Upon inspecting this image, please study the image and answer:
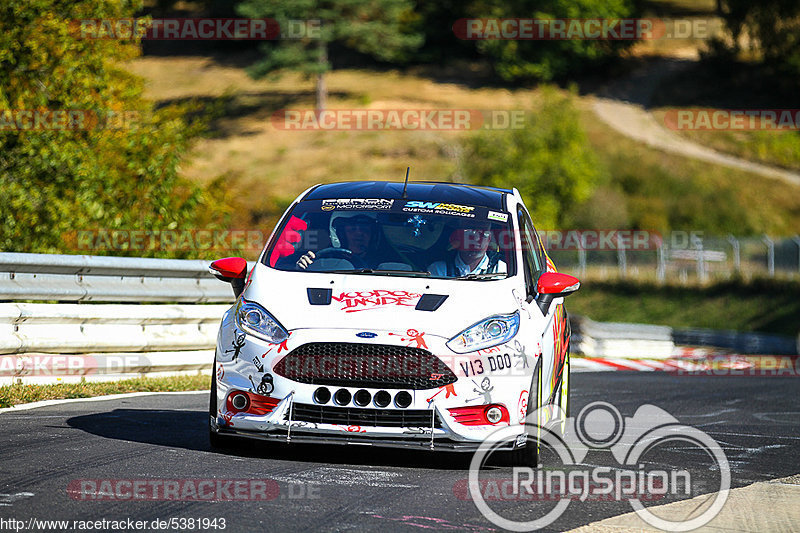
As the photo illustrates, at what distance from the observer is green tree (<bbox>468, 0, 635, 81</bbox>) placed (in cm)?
8219

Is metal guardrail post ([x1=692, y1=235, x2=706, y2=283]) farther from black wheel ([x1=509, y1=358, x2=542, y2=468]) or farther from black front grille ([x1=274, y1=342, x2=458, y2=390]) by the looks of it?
black front grille ([x1=274, y1=342, x2=458, y2=390])

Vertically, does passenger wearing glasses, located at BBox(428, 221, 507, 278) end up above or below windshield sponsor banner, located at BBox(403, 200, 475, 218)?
below

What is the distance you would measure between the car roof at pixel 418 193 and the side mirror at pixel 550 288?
2.76ft

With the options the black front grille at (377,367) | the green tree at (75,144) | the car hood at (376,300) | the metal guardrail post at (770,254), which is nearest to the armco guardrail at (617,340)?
the green tree at (75,144)

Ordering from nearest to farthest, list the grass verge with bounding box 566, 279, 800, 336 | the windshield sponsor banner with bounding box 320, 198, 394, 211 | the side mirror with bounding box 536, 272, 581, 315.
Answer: the side mirror with bounding box 536, 272, 581, 315
the windshield sponsor banner with bounding box 320, 198, 394, 211
the grass verge with bounding box 566, 279, 800, 336

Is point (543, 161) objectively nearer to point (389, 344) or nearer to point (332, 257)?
point (332, 257)

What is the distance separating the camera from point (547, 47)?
8406 centimetres

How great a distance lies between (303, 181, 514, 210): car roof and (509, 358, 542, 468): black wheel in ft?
5.39

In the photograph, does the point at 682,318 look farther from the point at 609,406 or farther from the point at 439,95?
the point at 439,95

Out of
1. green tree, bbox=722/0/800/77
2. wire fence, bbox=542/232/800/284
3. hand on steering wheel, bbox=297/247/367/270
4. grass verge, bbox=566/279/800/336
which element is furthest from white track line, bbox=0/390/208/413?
green tree, bbox=722/0/800/77

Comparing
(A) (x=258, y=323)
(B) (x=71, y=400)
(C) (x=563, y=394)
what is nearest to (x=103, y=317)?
(B) (x=71, y=400)

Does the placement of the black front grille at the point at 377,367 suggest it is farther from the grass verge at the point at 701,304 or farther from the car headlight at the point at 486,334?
the grass verge at the point at 701,304

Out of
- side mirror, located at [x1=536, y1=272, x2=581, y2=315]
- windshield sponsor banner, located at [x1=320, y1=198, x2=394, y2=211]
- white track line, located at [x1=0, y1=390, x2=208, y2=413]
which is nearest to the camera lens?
side mirror, located at [x1=536, y1=272, x2=581, y2=315]

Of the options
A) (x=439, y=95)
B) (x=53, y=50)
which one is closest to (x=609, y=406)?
(x=53, y=50)
